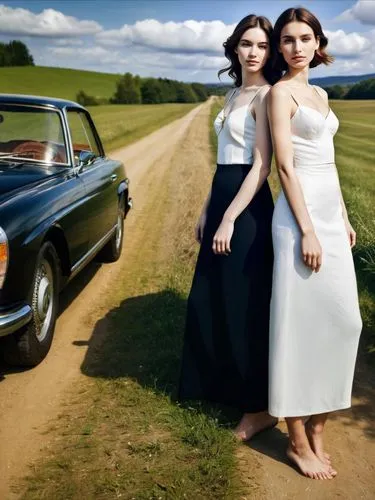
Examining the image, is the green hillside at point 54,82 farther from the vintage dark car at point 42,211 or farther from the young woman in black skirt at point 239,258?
the young woman in black skirt at point 239,258

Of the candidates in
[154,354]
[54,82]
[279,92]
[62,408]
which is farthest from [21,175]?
[54,82]

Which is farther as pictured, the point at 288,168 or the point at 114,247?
the point at 114,247

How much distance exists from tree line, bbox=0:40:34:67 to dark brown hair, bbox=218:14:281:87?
323ft

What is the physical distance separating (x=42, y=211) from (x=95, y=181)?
1620 mm

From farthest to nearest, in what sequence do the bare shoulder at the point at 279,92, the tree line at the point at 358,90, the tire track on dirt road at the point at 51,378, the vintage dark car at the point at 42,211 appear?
the tree line at the point at 358,90 → the vintage dark car at the point at 42,211 → the tire track on dirt road at the point at 51,378 → the bare shoulder at the point at 279,92

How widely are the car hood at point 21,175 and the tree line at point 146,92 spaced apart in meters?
70.8

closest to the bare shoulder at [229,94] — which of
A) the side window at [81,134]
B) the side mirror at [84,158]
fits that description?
the side mirror at [84,158]

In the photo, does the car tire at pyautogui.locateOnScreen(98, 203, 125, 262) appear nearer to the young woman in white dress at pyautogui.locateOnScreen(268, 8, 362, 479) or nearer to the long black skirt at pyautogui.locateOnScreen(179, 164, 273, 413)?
the long black skirt at pyautogui.locateOnScreen(179, 164, 273, 413)

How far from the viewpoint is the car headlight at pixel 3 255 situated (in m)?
3.32

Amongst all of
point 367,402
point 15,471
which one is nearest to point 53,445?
point 15,471

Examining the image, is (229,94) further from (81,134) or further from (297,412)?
(81,134)

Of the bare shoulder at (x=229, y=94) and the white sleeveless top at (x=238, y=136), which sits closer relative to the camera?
the white sleeveless top at (x=238, y=136)

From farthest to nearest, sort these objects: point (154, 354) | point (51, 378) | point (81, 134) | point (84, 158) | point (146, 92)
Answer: point (146, 92)
point (81, 134)
point (84, 158)
point (154, 354)
point (51, 378)

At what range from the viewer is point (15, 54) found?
94.8 metres
